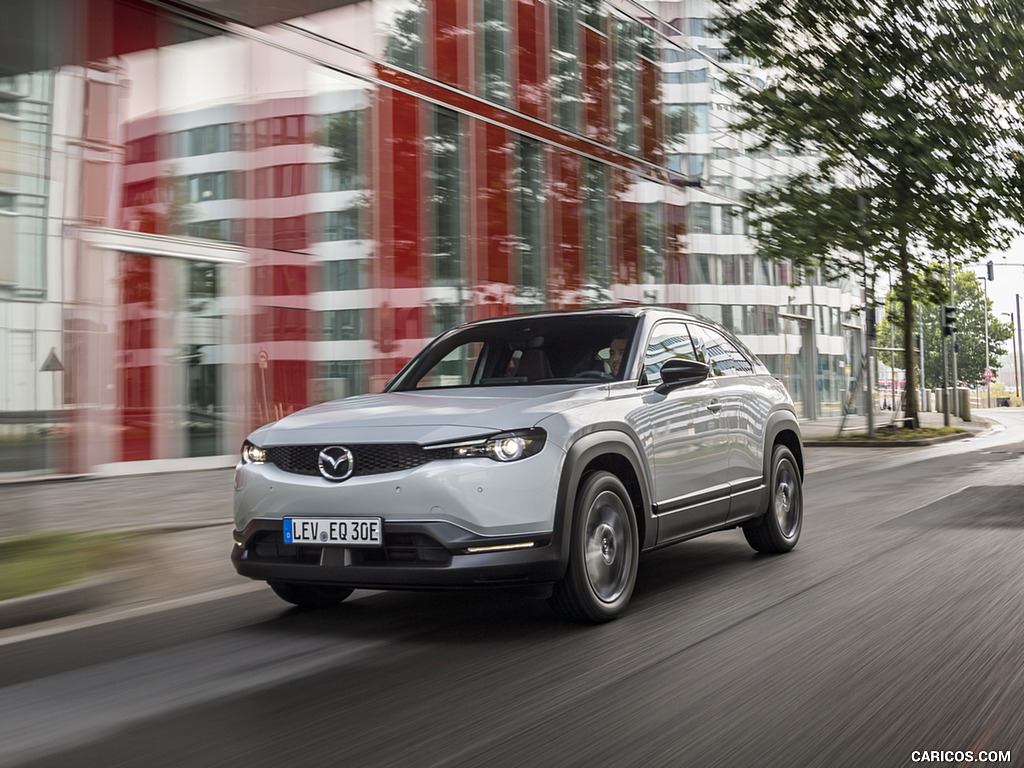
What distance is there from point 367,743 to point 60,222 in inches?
451

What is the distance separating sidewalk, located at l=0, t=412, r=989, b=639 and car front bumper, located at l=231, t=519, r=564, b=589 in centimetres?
203

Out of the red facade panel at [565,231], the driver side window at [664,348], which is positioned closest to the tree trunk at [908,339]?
the red facade panel at [565,231]

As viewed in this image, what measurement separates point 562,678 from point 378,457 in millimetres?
1376

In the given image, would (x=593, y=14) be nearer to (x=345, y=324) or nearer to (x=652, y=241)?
(x=652, y=241)

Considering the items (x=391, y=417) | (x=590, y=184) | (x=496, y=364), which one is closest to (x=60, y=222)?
(x=496, y=364)

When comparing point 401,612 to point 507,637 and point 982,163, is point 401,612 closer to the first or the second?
point 507,637

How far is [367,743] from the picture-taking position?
367 cm

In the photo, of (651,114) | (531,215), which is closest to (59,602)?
(531,215)

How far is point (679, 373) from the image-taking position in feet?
20.1

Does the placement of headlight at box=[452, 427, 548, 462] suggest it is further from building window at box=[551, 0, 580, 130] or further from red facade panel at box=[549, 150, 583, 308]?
building window at box=[551, 0, 580, 130]

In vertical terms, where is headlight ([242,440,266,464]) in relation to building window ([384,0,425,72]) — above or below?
Result: below

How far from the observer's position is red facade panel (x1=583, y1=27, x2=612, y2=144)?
24078 mm

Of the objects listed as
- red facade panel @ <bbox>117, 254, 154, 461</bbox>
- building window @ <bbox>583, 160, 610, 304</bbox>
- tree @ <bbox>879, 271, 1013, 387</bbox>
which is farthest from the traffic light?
tree @ <bbox>879, 271, 1013, 387</bbox>

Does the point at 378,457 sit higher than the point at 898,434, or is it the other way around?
the point at 378,457
